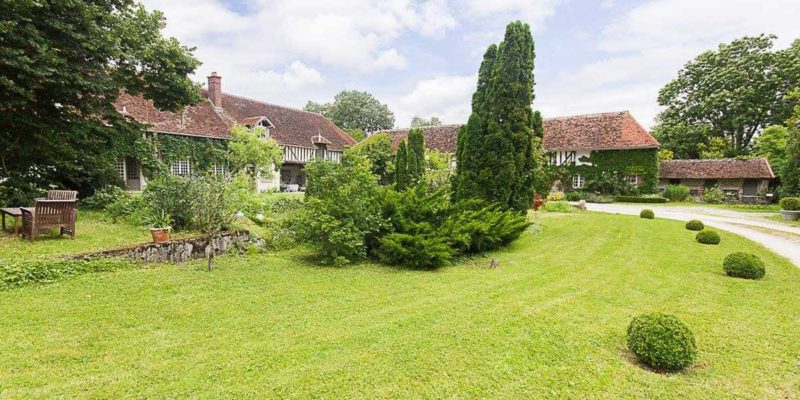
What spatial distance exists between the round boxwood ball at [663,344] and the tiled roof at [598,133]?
28883 millimetres

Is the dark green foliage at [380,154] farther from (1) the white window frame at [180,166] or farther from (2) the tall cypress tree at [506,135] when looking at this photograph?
(2) the tall cypress tree at [506,135]

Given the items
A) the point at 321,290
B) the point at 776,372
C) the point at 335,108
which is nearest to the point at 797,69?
the point at 776,372

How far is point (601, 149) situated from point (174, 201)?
95.3 ft

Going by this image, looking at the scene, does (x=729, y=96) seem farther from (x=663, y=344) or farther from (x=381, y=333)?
(x=381, y=333)

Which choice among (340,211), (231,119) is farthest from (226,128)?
(340,211)

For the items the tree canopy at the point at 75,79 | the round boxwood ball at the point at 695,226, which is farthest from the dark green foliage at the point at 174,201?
the round boxwood ball at the point at 695,226

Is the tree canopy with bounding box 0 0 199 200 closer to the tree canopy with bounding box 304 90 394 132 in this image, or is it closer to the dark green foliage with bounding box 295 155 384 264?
the dark green foliage with bounding box 295 155 384 264

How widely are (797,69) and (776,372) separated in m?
40.0

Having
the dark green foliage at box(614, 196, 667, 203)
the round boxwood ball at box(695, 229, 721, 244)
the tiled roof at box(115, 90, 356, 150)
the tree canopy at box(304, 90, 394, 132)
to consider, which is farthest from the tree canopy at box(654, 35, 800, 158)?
the tree canopy at box(304, 90, 394, 132)

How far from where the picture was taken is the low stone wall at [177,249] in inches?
270

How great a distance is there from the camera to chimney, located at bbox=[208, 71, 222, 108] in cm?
2720

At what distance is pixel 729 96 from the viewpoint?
111ft

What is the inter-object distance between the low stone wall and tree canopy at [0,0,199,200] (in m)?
4.53

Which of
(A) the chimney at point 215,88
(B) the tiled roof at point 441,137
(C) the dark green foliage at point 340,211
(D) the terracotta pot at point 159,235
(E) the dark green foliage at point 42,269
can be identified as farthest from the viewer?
(B) the tiled roof at point 441,137
